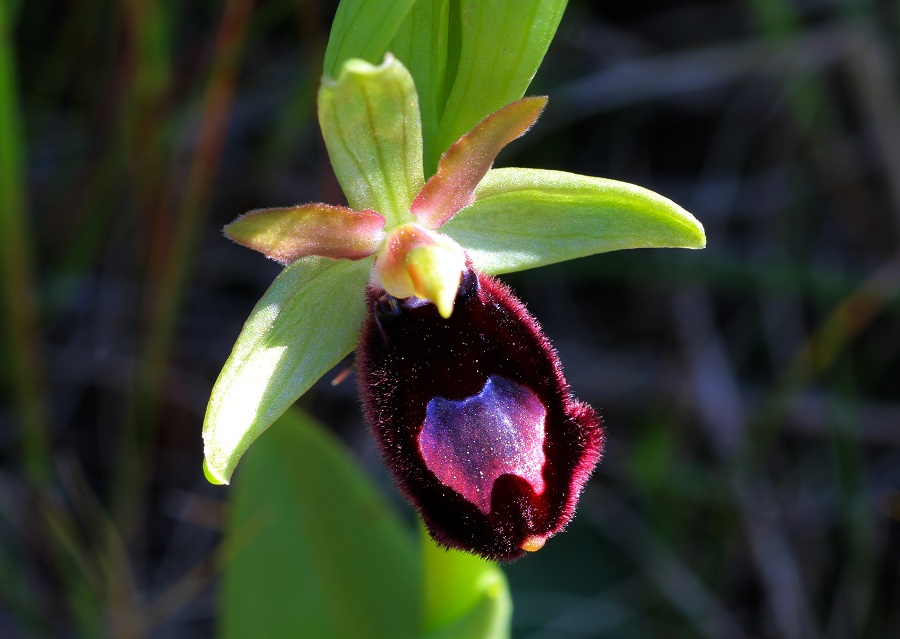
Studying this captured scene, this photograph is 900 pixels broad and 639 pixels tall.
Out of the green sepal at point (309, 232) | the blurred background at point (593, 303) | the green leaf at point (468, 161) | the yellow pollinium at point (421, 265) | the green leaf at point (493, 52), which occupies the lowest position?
the blurred background at point (593, 303)

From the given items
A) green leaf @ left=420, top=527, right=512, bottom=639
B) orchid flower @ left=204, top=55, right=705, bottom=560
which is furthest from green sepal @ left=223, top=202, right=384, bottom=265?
green leaf @ left=420, top=527, right=512, bottom=639

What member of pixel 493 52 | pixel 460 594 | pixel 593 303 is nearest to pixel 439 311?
pixel 493 52

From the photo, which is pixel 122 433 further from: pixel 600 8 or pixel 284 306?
pixel 600 8

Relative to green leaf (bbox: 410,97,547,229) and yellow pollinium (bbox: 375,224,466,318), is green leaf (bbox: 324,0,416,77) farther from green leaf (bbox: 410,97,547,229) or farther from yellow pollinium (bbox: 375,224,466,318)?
yellow pollinium (bbox: 375,224,466,318)

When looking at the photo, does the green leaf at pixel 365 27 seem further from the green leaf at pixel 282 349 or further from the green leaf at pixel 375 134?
the green leaf at pixel 282 349

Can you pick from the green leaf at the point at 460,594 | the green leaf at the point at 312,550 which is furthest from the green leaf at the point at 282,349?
the green leaf at the point at 312,550

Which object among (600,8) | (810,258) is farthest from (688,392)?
(600,8)

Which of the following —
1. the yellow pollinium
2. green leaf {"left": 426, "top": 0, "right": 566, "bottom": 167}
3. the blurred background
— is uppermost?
green leaf {"left": 426, "top": 0, "right": 566, "bottom": 167}
